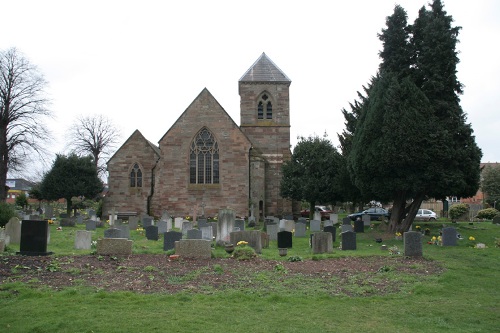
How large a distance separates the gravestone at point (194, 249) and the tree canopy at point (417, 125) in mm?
10819

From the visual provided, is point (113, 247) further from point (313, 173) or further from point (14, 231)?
point (313, 173)

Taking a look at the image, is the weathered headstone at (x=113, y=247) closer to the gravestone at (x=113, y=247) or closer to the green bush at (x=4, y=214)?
the gravestone at (x=113, y=247)

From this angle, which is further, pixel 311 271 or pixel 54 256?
pixel 54 256

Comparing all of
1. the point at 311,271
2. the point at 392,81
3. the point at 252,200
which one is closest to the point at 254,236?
the point at 311,271

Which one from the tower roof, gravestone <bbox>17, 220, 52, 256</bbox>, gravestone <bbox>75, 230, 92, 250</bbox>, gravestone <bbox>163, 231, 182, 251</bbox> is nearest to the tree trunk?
gravestone <bbox>163, 231, 182, 251</bbox>

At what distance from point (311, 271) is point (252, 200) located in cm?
2346

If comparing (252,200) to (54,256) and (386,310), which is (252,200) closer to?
(54,256)

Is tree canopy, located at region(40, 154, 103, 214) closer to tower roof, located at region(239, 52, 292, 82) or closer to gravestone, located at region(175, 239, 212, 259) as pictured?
tower roof, located at region(239, 52, 292, 82)

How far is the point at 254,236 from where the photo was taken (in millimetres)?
15945

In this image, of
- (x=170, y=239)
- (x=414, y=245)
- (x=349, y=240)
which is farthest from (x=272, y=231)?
(x=414, y=245)

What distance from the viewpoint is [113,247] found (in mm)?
14805

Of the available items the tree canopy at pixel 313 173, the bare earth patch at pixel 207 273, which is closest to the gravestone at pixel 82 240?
the bare earth patch at pixel 207 273

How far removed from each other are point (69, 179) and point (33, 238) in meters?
26.8

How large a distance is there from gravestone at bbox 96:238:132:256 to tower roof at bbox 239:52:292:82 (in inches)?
1073
